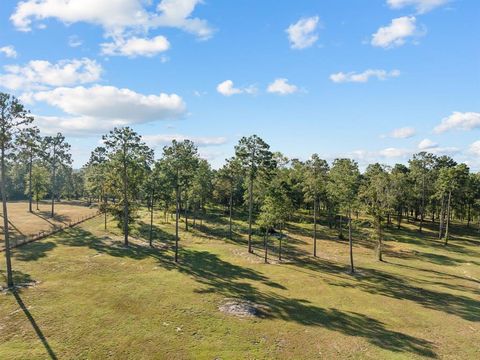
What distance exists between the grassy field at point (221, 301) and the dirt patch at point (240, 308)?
0.82 m

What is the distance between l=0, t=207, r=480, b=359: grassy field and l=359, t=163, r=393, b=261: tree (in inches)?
235

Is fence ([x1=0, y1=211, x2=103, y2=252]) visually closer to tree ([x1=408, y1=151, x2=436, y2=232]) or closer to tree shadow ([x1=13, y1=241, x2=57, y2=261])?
tree shadow ([x1=13, y1=241, x2=57, y2=261])

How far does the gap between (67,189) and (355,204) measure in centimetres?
11207

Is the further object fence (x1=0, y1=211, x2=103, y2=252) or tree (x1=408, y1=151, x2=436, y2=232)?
tree (x1=408, y1=151, x2=436, y2=232)

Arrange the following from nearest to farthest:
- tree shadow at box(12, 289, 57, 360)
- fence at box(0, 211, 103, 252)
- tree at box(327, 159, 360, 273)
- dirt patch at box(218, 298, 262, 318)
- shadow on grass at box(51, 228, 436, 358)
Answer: tree shadow at box(12, 289, 57, 360)
shadow on grass at box(51, 228, 436, 358)
dirt patch at box(218, 298, 262, 318)
tree at box(327, 159, 360, 273)
fence at box(0, 211, 103, 252)

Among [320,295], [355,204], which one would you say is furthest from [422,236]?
[320,295]

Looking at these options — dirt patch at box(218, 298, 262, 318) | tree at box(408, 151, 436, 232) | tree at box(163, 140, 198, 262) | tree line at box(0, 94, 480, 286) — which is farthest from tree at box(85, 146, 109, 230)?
tree at box(408, 151, 436, 232)

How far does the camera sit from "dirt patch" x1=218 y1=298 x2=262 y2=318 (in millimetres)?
29141

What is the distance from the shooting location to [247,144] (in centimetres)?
5428

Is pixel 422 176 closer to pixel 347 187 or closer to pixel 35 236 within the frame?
pixel 347 187

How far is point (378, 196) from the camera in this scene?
215ft

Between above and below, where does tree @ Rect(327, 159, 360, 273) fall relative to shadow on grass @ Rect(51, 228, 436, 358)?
above

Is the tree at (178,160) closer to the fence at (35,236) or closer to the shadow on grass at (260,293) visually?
the shadow on grass at (260,293)

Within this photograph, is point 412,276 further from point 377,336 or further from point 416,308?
point 377,336
